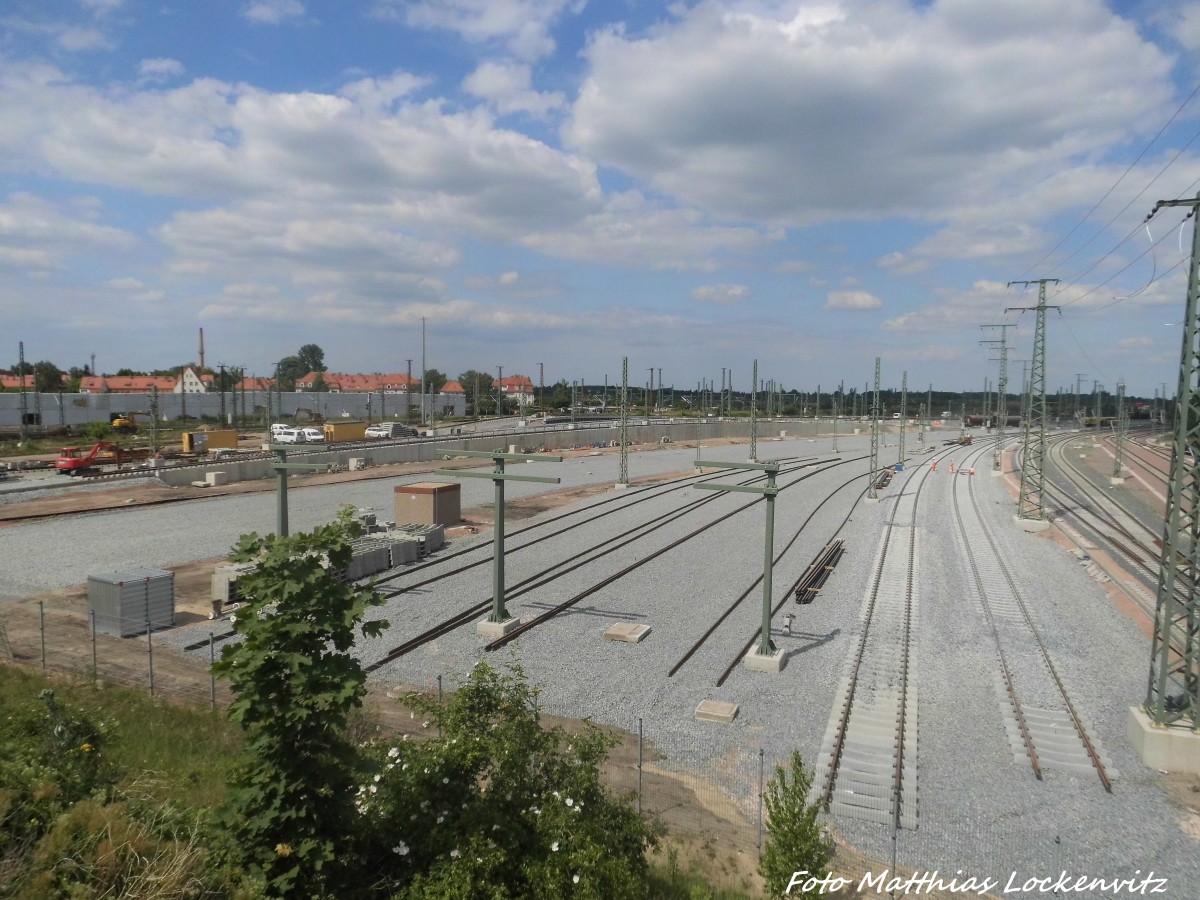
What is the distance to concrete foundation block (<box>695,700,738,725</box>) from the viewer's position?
13.8m

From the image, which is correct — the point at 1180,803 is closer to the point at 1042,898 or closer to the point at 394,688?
the point at 1042,898

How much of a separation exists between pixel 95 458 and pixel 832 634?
47.3 m

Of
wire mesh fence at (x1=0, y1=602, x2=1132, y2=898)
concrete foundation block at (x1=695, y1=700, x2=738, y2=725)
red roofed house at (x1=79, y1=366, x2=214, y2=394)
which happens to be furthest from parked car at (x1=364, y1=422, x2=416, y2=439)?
concrete foundation block at (x1=695, y1=700, x2=738, y2=725)

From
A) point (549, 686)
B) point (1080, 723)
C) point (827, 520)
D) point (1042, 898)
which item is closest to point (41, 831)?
point (549, 686)

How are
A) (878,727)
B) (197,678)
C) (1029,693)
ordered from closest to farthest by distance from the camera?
1. (878,727)
2. (1029,693)
3. (197,678)

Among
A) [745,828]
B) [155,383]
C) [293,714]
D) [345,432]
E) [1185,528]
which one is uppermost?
[155,383]

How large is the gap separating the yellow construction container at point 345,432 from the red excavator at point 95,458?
16.3 metres

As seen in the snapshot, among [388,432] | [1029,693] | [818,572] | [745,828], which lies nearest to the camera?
[745,828]

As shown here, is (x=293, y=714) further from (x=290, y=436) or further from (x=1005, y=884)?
(x=290, y=436)

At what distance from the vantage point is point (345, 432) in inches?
2803

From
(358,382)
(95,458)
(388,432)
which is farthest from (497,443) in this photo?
(358,382)

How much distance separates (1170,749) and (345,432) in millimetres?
67608

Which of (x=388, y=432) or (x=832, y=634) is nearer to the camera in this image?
(x=832, y=634)

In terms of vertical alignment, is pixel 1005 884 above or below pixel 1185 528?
below
